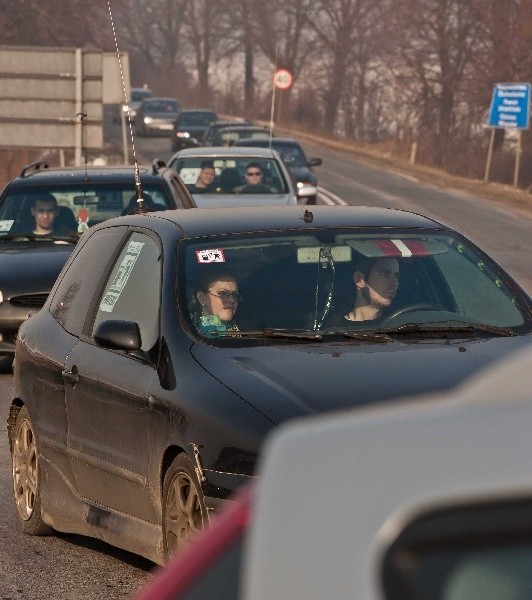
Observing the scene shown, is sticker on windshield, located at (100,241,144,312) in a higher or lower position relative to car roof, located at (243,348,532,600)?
lower

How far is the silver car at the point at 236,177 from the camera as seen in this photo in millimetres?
20969

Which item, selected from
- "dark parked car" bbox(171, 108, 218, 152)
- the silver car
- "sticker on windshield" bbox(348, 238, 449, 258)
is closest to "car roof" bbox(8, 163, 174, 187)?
the silver car

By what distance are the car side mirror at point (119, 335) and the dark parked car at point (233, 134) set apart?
33.1 meters

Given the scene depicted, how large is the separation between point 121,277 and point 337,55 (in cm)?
8572

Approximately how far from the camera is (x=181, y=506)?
5785 millimetres

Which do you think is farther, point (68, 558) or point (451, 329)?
point (68, 558)

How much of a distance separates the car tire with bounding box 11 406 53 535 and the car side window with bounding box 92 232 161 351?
0.80 metres

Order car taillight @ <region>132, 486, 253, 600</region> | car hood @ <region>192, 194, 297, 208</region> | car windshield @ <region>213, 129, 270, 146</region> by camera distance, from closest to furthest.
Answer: car taillight @ <region>132, 486, 253, 600</region>, car hood @ <region>192, 194, 297, 208</region>, car windshield @ <region>213, 129, 270, 146</region>

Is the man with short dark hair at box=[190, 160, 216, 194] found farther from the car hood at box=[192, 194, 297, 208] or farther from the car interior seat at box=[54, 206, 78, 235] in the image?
the car interior seat at box=[54, 206, 78, 235]

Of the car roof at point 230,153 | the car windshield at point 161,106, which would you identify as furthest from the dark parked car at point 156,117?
the car roof at point 230,153

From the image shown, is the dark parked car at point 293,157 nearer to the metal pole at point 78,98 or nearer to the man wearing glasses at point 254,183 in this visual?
the metal pole at point 78,98

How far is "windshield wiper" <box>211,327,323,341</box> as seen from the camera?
21.1 feet

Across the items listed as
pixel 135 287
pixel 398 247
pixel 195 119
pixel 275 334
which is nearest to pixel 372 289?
pixel 398 247

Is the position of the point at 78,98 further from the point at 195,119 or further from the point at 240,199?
→ the point at 195,119
